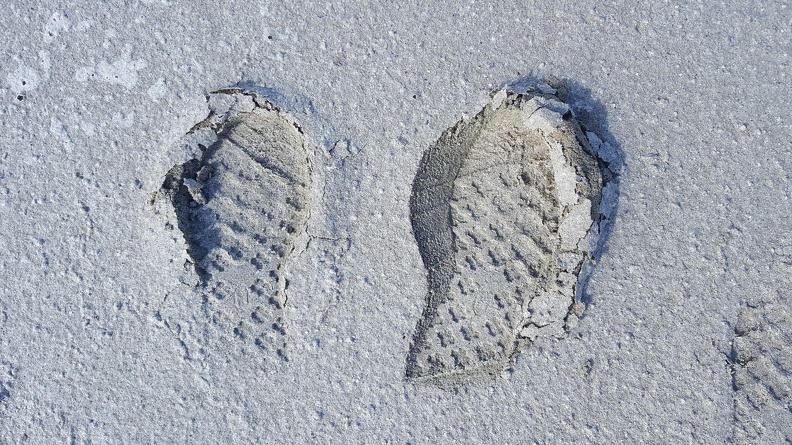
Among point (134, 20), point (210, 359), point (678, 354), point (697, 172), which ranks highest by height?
point (134, 20)

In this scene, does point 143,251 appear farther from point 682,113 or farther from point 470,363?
point 682,113

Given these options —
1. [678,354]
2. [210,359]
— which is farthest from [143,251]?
[678,354]

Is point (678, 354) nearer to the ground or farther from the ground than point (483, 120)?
nearer to the ground

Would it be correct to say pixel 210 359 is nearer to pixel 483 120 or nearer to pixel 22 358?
pixel 22 358

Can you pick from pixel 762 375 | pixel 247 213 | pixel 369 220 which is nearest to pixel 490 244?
pixel 369 220

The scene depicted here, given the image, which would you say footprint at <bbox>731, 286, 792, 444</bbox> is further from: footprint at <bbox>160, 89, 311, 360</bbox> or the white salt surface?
footprint at <bbox>160, 89, 311, 360</bbox>

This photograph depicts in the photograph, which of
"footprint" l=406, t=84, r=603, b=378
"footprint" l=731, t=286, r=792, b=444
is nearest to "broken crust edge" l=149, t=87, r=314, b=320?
"footprint" l=406, t=84, r=603, b=378
